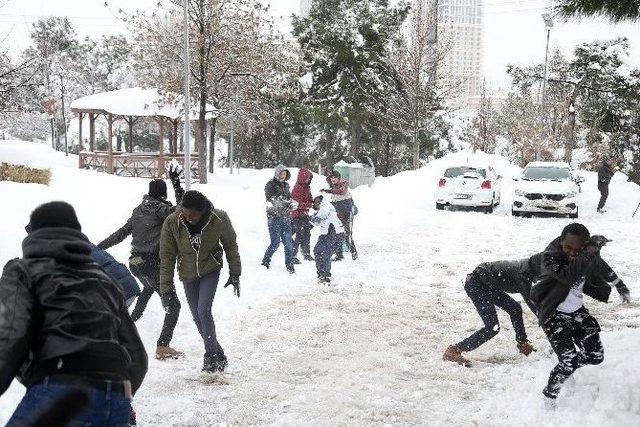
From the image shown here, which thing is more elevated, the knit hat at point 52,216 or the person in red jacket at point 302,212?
the knit hat at point 52,216

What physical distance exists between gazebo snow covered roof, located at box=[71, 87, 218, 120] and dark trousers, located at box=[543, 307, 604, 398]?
72.2 ft

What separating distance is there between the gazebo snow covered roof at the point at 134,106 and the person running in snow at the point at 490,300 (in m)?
20.7

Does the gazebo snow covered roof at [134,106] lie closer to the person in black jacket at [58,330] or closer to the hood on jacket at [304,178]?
the hood on jacket at [304,178]

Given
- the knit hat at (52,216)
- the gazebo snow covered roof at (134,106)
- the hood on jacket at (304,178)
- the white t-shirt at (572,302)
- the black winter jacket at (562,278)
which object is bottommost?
the white t-shirt at (572,302)

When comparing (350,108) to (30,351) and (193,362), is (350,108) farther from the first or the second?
(30,351)

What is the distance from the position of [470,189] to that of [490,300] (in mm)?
13286

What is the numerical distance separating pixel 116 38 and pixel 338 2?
22.5 m

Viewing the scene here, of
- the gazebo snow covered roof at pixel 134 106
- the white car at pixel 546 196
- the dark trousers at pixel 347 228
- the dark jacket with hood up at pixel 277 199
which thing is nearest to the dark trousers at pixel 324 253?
the dark jacket with hood up at pixel 277 199

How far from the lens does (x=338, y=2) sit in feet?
120

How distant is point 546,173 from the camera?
18.6 m

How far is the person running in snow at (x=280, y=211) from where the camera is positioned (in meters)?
9.91

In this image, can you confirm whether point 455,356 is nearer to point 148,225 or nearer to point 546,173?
point 148,225

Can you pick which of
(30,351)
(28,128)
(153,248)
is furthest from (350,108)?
(28,128)

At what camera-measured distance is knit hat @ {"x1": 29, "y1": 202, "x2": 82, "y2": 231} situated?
262 centimetres
